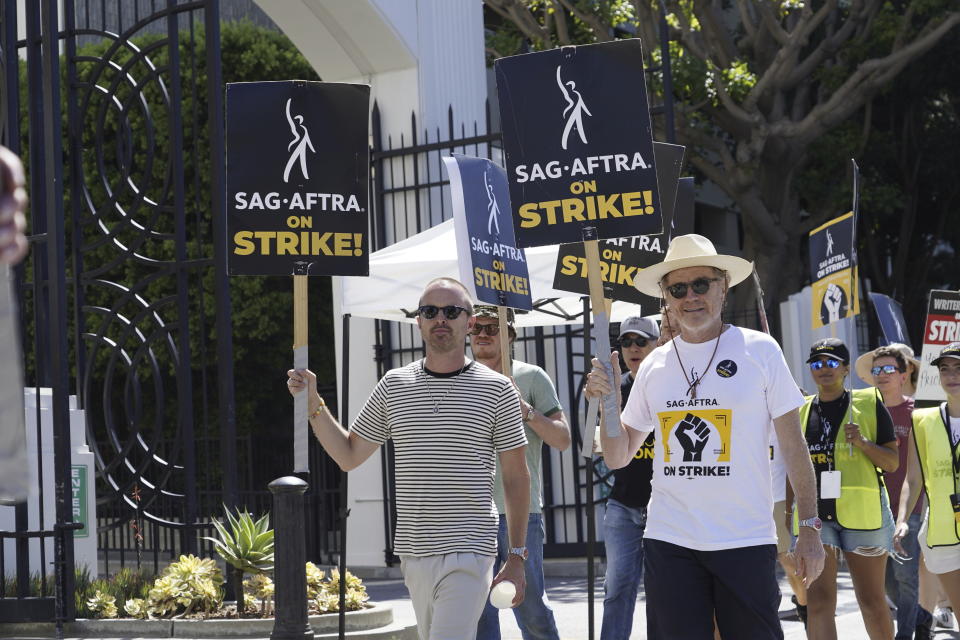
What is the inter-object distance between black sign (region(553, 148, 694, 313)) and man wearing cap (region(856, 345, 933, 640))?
1.59 meters

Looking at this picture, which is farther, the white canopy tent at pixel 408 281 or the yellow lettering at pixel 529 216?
the white canopy tent at pixel 408 281

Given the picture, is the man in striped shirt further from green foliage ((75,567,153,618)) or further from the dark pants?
green foliage ((75,567,153,618))

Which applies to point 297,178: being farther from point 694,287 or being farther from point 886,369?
point 886,369

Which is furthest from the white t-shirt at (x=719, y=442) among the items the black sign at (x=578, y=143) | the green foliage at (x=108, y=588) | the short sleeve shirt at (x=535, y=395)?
the green foliage at (x=108, y=588)

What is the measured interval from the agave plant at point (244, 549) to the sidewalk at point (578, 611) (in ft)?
3.13

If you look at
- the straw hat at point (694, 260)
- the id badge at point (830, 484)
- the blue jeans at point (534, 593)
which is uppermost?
the straw hat at point (694, 260)

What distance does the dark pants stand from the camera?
15.1 feet

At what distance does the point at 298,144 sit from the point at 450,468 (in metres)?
2.17

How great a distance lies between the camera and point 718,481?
184 inches

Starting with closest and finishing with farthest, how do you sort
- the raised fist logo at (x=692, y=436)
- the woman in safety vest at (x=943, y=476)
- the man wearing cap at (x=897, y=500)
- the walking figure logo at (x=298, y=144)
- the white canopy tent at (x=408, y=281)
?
1. the raised fist logo at (x=692, y=436)
2. the walking figure logo at (x=298, y=144)
3. the woman in safety vest at (x=943, y=476)
4. the man wearing cap at (x=897, y=500)
5. the white canopy tent at (x=408, y=281)

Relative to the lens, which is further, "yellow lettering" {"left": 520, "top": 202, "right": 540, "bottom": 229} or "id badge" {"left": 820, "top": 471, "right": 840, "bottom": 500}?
"id badge" {"left": 820, "top": 471, "right": 840, "bottom": 500}

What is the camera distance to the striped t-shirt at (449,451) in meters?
5.02

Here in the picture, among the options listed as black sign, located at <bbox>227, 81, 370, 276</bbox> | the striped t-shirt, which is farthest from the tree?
the striped t-shirt

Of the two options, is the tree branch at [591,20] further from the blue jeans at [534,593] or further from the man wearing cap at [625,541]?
the blue jeans at [534,593]
